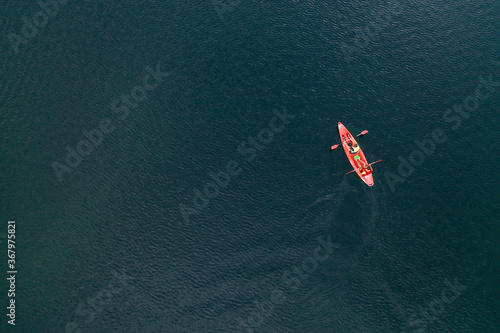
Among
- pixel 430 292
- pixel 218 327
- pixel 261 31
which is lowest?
pixel 430 292

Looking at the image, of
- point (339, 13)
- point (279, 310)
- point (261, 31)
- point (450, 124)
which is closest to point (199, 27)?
point (261, 31)

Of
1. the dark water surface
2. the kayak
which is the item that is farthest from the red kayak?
the dark water surface

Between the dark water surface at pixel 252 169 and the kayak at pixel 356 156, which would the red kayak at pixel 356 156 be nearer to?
the kayak at pixel 356 156

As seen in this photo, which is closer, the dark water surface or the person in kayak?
the dark water surface

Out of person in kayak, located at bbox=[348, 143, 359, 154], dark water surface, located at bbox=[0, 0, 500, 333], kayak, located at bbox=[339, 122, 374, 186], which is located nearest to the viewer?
dark water surface, located at bbox=[0, 0, 500, 333]

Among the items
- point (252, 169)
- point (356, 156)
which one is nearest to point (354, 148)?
point (356, 156)

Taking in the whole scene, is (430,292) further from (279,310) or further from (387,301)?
(279,310)

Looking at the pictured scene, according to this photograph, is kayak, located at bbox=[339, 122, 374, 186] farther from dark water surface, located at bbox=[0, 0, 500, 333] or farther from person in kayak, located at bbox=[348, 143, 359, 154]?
dark water surface, located at bbox=[0, 0, 500, 333]
